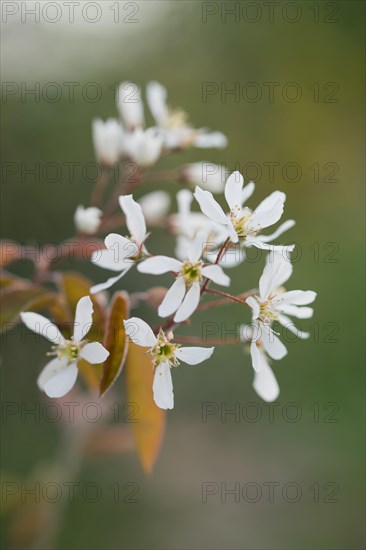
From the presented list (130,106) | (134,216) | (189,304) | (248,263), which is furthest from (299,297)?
(248,263)

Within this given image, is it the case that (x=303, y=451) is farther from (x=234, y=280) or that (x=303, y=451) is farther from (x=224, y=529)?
(x=234, y=280)

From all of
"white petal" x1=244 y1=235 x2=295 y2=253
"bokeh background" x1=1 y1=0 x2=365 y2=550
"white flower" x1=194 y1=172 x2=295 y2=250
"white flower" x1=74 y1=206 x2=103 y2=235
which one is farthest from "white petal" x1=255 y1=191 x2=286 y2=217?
"bokeh background" x1=1 y1=0 x2=365 y2=550

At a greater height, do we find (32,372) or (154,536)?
(32,372)

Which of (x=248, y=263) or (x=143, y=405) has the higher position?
(x=248, y=263)

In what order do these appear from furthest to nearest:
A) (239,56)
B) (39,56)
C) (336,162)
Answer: (239,56) → (336,162) → (39,56)

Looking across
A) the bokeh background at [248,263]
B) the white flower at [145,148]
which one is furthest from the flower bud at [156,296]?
the bokeh background at [248,263]

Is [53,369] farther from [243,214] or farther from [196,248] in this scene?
[243,214]

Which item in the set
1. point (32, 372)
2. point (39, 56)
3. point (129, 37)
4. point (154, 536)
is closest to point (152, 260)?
point (32, 372)
